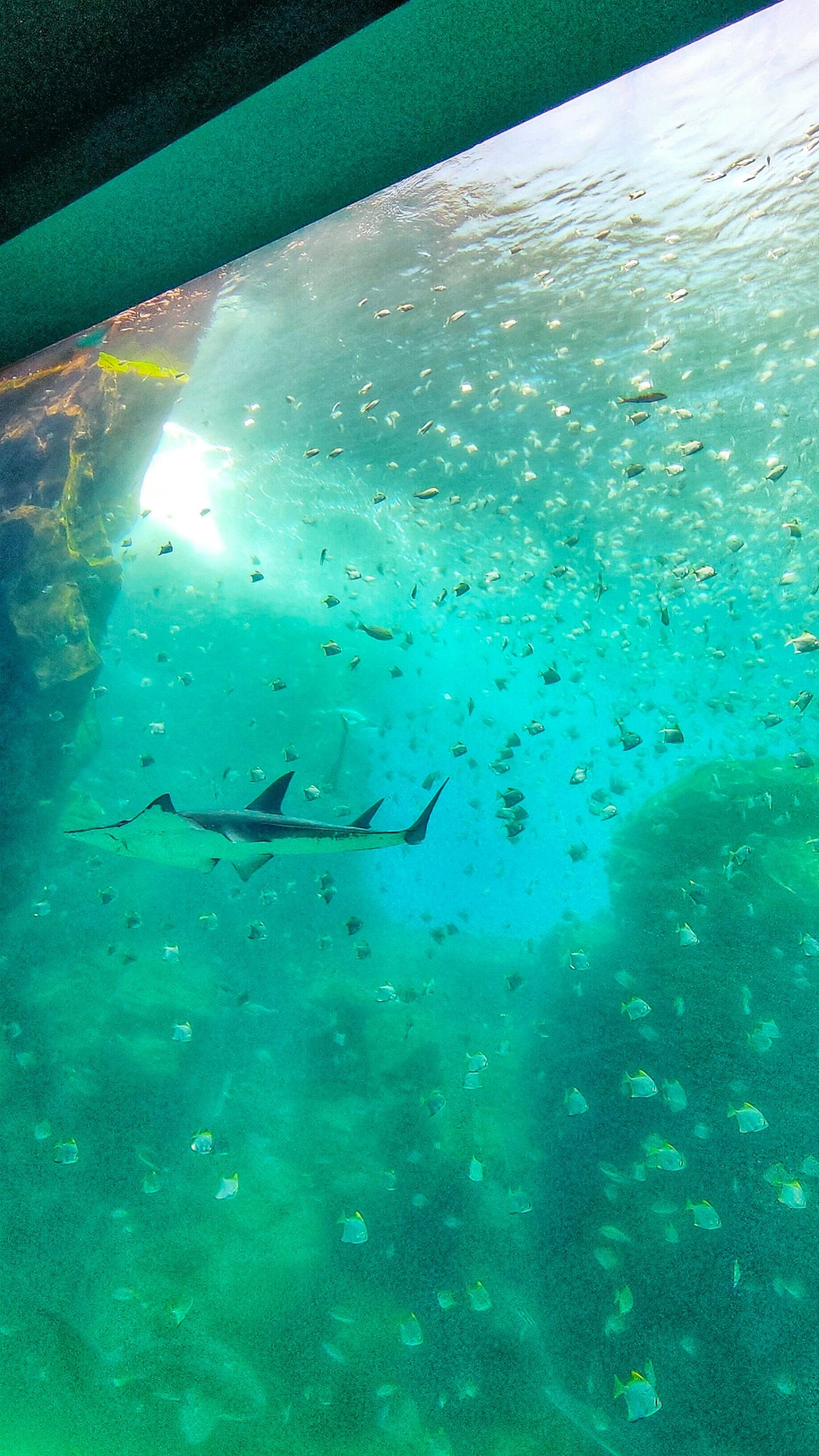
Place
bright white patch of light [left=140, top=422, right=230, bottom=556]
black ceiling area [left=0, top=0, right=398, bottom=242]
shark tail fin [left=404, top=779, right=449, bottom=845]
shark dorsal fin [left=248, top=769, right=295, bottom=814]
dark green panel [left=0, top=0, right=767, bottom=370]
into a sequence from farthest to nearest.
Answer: bright white patch of light [left=140, top=422, right=230, bottom=556], shark dorsal fin [left=248, top=769, right=295, bottom=814], shark tail fin [left=404, top=779, right=449, bottom=845], dark green panel [left=0, top=0, right=767, bottom=370], black ceiling area [left=0, top=0, right=398, bottom=242]

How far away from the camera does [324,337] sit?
425 inches

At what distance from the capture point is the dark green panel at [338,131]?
354 centimetres

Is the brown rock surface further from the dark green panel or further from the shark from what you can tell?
the shark

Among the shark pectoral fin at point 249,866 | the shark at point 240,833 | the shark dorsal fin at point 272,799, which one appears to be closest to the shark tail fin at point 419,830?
the shark at point 240,833

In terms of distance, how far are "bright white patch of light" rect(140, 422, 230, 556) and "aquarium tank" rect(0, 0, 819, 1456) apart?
0.07m

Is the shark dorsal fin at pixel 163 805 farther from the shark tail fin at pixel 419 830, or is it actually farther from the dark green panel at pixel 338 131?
the dark green panel at pixel 338 131

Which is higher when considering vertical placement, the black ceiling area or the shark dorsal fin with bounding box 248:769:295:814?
the black ceiling area

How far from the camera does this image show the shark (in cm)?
390

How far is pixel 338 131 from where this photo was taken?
4109 millimetres

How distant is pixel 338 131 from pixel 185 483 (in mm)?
9810

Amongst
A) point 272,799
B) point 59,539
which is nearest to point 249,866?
point 272,799

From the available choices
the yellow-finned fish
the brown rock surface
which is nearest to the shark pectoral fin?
the brown rock surface

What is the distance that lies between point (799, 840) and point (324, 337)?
10567 mm

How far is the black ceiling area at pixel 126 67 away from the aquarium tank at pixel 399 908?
2.99 meters
